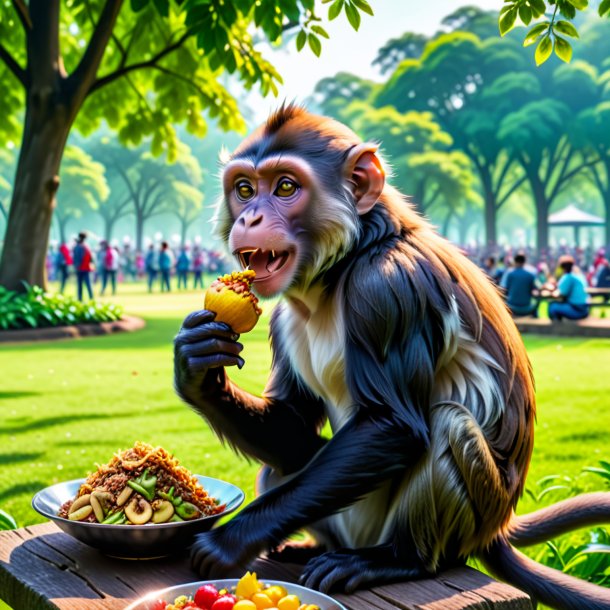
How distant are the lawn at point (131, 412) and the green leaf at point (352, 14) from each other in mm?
1876

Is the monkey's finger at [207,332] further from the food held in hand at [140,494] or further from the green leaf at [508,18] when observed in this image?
the green leaf at [508,18]

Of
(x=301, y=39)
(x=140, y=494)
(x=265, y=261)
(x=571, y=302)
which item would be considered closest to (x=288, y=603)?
(x=140, y=494)

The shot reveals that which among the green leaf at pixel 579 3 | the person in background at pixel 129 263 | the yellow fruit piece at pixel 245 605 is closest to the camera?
the yellow fruit piece at pixel 245 605

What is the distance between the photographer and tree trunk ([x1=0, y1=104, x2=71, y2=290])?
12617 mm

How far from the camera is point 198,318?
2365 mm

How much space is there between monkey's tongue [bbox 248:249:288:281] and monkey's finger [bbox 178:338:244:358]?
0.21 metres

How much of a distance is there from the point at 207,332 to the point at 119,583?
0.72 metres

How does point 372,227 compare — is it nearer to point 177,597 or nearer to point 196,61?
point 177,597

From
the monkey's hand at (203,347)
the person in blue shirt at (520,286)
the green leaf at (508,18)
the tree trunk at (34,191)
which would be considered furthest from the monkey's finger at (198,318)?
the person in blue shirt at (520,286)

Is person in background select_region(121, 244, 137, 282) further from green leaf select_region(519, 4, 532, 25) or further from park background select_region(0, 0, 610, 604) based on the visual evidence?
green leaf select_region(519, 4, 532, 25)

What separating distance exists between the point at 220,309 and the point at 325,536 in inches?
31.5

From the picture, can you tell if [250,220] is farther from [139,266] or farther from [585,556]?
[139,266]

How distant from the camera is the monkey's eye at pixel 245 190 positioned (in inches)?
97.9

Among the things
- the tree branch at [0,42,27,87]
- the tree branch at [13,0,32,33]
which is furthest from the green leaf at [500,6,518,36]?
the tree branch at [0,42,27,87]
